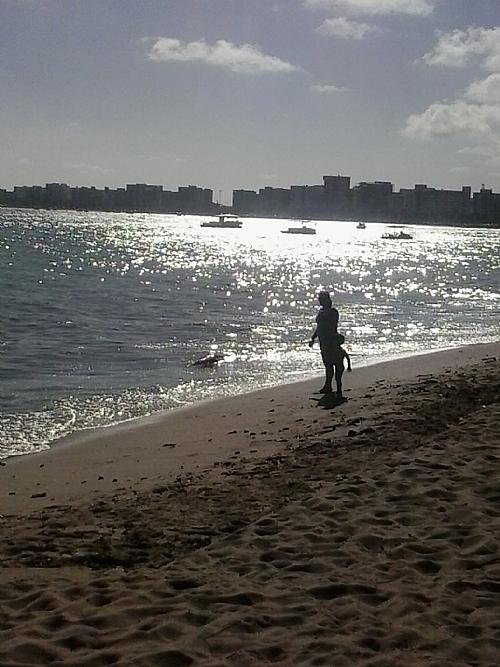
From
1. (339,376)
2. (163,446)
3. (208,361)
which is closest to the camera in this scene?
(163,446)

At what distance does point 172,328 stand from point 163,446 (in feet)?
49.5

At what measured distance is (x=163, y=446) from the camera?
10297mm

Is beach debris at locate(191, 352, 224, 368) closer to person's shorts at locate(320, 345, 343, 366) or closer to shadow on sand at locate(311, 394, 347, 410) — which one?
shadow on sand at locate(311, 394, 347, 410)

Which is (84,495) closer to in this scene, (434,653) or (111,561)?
(111,561)

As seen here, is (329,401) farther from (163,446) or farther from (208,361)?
(208,361)

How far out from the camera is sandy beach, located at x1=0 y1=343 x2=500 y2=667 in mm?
4406

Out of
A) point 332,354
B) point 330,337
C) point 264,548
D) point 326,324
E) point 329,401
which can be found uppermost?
point 326,324

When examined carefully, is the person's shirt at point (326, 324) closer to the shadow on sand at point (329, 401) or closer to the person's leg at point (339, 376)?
the person's leg at point (339, 376)

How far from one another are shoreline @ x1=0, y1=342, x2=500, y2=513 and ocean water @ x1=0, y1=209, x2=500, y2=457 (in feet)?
2.59

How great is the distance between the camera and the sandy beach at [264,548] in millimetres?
4406

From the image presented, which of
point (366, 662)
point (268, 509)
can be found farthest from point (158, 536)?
point (366, 662)

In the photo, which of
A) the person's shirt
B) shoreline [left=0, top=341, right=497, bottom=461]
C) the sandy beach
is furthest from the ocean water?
the sandy beach

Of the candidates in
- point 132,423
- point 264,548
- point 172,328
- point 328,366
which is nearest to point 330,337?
point 328,366

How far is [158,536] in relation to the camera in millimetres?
6188
